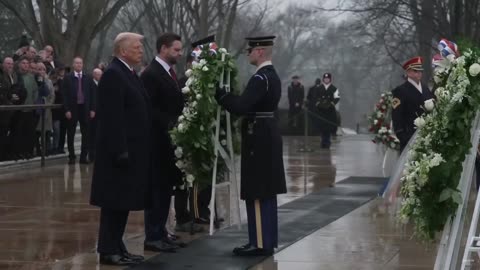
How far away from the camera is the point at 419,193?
7.12 metres

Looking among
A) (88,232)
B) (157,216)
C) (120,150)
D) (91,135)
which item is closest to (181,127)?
(157,216)

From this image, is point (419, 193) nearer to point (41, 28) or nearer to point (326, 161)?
point (326, 161)

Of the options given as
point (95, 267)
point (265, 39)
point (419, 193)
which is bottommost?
point (95, 267)

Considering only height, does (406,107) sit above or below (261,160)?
above

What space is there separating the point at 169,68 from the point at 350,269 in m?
2.69

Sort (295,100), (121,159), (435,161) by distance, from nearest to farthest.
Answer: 1. (435,161)
2. (121,159)
3. (295,100)

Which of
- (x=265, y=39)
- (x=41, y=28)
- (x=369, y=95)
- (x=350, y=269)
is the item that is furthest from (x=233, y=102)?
(x=369, y=95)

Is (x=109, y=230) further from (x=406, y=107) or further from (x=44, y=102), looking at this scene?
(x=44, y=102)

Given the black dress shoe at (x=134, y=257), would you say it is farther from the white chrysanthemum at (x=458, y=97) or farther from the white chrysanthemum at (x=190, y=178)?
the white chrysanthemum at (x=458, y=97)

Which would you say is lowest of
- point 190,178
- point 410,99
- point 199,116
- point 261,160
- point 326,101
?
point 190,178

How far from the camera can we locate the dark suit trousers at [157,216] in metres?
10.2

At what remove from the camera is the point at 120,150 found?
29.5 feet

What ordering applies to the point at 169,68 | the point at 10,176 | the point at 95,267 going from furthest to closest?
the point at 10,176 → the point at 169,68 → the point at 95,267

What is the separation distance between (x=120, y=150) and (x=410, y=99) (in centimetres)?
513
